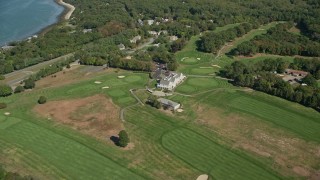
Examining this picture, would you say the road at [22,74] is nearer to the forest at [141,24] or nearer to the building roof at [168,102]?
the forest at [141,24]

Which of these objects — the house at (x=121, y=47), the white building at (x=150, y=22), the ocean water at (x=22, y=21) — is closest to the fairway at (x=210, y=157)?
the house at (x=121, y=47)

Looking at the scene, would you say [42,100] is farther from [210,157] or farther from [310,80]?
[310,80]

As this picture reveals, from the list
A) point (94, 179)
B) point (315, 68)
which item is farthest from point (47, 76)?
point (315, 68)

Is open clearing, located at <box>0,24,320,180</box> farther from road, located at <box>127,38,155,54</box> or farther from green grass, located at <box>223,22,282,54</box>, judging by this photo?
green grass, located at <box>223,22,282,54</box>

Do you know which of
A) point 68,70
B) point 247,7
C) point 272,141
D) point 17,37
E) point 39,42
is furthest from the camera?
point 247,7

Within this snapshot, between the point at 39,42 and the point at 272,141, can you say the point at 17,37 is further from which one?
the point at 272,141

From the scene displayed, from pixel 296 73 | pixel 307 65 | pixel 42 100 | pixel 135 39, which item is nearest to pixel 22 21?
pixel 135 39
